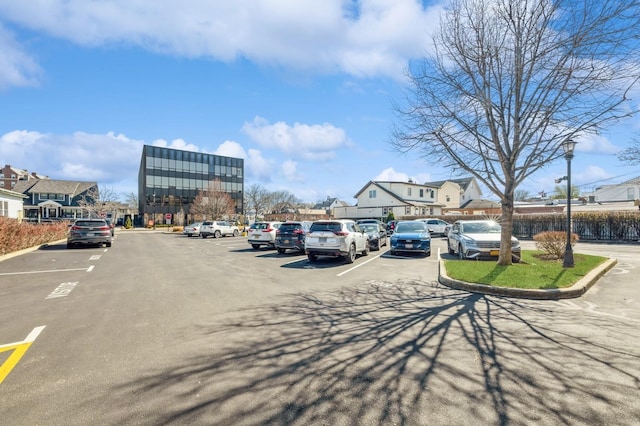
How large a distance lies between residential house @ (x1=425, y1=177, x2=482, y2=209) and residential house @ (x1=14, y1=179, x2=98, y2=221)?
6664 centimetres

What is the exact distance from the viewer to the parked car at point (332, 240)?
13.2 m

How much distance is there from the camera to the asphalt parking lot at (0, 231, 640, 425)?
10.3 feet

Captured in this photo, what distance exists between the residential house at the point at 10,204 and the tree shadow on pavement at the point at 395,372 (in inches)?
1016

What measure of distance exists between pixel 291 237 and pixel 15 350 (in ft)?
41.6

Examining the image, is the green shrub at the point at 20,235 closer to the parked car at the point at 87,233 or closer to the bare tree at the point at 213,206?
the parked car at the point at 87,233

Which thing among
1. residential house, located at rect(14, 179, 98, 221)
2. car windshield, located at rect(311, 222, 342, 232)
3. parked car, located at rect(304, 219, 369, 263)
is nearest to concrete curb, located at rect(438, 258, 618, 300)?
parked car, located at rect(304, 219, 369, 263)

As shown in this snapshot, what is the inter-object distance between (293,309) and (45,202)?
82506 mm

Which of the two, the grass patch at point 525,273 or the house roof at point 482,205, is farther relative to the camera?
the house roof at point 482,205

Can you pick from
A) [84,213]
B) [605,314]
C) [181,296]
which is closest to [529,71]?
[605,314]

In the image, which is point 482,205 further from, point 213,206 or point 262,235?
point 262,235

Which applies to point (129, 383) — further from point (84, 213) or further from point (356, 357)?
point (84, 213)

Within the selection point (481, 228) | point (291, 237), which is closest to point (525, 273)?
point (481, 228)

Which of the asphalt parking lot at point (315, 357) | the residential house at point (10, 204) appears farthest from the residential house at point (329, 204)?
the asphalt parking lot at point (315, 357)

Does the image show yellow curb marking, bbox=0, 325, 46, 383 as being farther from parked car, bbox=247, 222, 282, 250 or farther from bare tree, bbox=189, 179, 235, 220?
bare tree, bbox=189, 179, 235, 220
